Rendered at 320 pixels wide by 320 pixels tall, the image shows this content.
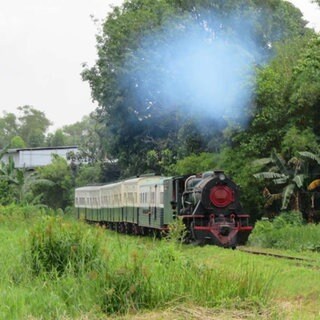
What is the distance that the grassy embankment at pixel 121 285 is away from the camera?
7602 mm

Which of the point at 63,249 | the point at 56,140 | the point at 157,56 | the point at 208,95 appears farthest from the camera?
the point at 56,140

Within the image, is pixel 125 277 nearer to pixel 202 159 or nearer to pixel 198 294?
pixel 198 294

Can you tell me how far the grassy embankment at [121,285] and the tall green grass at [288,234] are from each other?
26.4ft

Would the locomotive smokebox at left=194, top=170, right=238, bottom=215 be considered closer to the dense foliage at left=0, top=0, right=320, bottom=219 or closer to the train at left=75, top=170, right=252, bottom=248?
the train at left=75, top=170, right=252, bottom=248

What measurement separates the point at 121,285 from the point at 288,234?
12.4m

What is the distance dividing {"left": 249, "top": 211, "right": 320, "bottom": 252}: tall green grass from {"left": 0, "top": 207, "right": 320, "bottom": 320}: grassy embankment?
26.4ft

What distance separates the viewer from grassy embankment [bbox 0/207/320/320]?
24.9 feet

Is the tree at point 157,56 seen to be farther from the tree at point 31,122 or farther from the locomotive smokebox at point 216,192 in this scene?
the tree at point 31,122

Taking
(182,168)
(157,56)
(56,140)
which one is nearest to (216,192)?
(182,168)

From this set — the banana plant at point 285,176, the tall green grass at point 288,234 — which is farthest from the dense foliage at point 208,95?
the tall green grass at point 288,234

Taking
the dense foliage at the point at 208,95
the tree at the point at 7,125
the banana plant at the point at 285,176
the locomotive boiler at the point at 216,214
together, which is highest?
the tree at the point at 7,125

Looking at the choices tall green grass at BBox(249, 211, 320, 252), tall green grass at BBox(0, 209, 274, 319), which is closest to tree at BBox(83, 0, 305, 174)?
tall green grass at BBox(249, 211, 320, 252)

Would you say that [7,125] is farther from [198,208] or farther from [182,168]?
[198,208]

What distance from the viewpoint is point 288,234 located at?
19.8 meters
